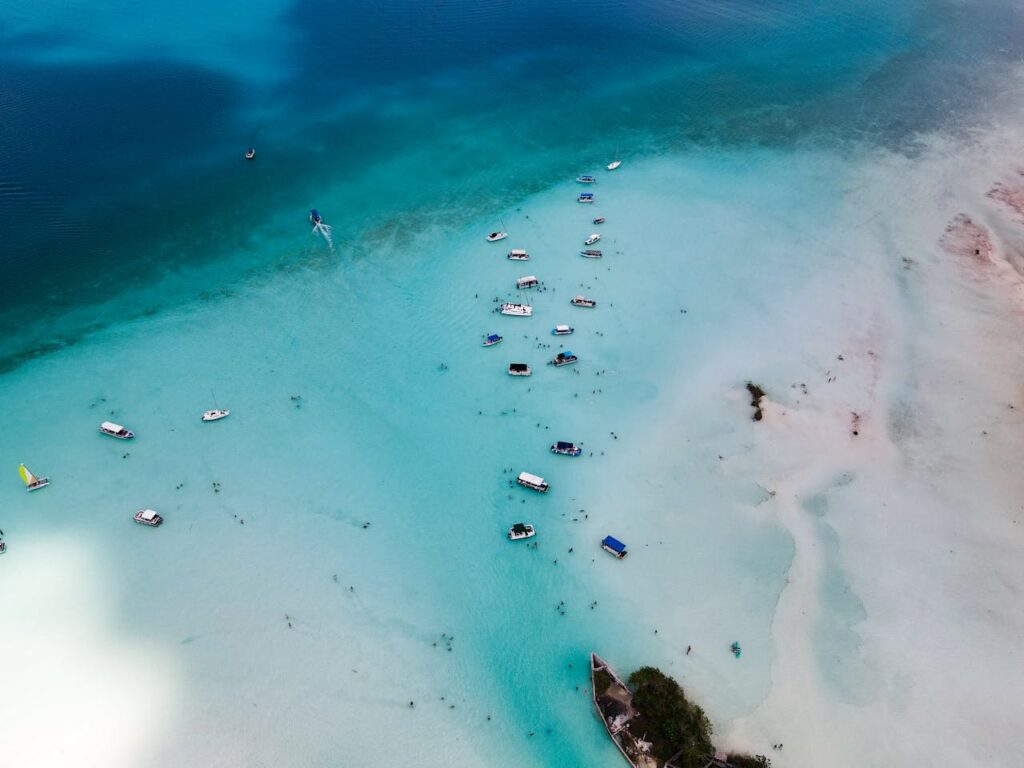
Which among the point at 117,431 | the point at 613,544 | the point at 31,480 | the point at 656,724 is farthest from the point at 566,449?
the point at 31,480

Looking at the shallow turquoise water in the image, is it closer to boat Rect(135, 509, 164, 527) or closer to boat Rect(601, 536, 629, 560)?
boat Rect(601, 536, 629, 560)

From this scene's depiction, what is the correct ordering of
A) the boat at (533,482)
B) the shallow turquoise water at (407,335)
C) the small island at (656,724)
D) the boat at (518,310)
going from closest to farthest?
the small island at (656,724)
the shallow turquoise water at (407,335)
the boat at (533,482)
the boat at (518,310)

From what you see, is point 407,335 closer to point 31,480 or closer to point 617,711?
point 31,480

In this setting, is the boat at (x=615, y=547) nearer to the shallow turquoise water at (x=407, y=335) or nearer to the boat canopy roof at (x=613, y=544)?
the boat canopy roof at (x=613, y=544)

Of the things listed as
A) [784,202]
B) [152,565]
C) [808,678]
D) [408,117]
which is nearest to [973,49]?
[784,202]

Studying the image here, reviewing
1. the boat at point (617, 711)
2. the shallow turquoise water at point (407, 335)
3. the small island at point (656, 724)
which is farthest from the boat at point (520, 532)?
the small island at point (656, 724)
